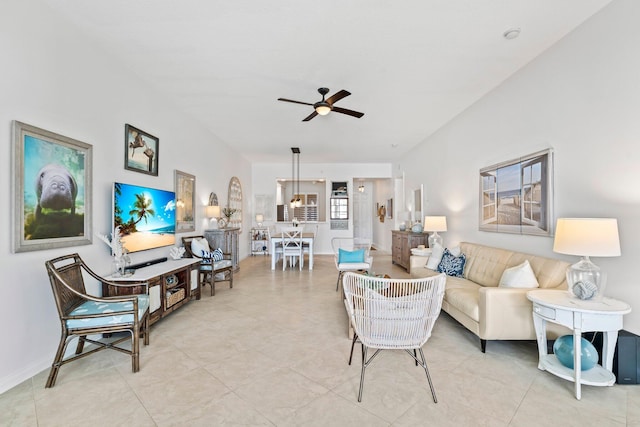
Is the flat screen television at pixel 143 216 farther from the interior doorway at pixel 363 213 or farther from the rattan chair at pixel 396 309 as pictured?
the interior doorway at pixel 363 213

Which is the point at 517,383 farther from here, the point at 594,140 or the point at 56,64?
the point at 56,64

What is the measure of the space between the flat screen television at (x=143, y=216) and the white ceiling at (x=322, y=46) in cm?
145

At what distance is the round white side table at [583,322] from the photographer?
2.04m

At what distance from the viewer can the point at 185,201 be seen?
488cm

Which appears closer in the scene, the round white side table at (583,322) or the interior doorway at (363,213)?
the round white side table at (583,322)

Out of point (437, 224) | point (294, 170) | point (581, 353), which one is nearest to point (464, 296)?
point (581, 353)

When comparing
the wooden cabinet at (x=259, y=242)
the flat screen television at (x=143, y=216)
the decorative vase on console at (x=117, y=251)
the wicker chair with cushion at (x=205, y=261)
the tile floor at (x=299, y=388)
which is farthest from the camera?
the wooden cabinet at (x=259, y=242)

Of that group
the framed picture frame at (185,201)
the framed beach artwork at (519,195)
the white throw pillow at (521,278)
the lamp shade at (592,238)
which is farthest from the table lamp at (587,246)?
the framed picture frame at (185,201)

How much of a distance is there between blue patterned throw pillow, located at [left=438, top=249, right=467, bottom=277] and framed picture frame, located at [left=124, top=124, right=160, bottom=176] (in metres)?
4.18

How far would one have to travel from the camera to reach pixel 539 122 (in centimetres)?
321

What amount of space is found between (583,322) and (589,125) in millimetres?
1764

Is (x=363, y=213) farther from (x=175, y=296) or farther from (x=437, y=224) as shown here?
(x=175, y=296)

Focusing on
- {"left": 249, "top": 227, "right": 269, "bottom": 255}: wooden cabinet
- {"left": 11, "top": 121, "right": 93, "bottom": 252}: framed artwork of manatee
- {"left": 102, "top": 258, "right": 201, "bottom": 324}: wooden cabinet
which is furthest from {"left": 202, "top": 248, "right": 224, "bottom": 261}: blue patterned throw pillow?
{"left": 249, "top": 227, "right": 269, "bottom": 255}: wooden cabinet

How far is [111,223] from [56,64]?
1.54 metres
